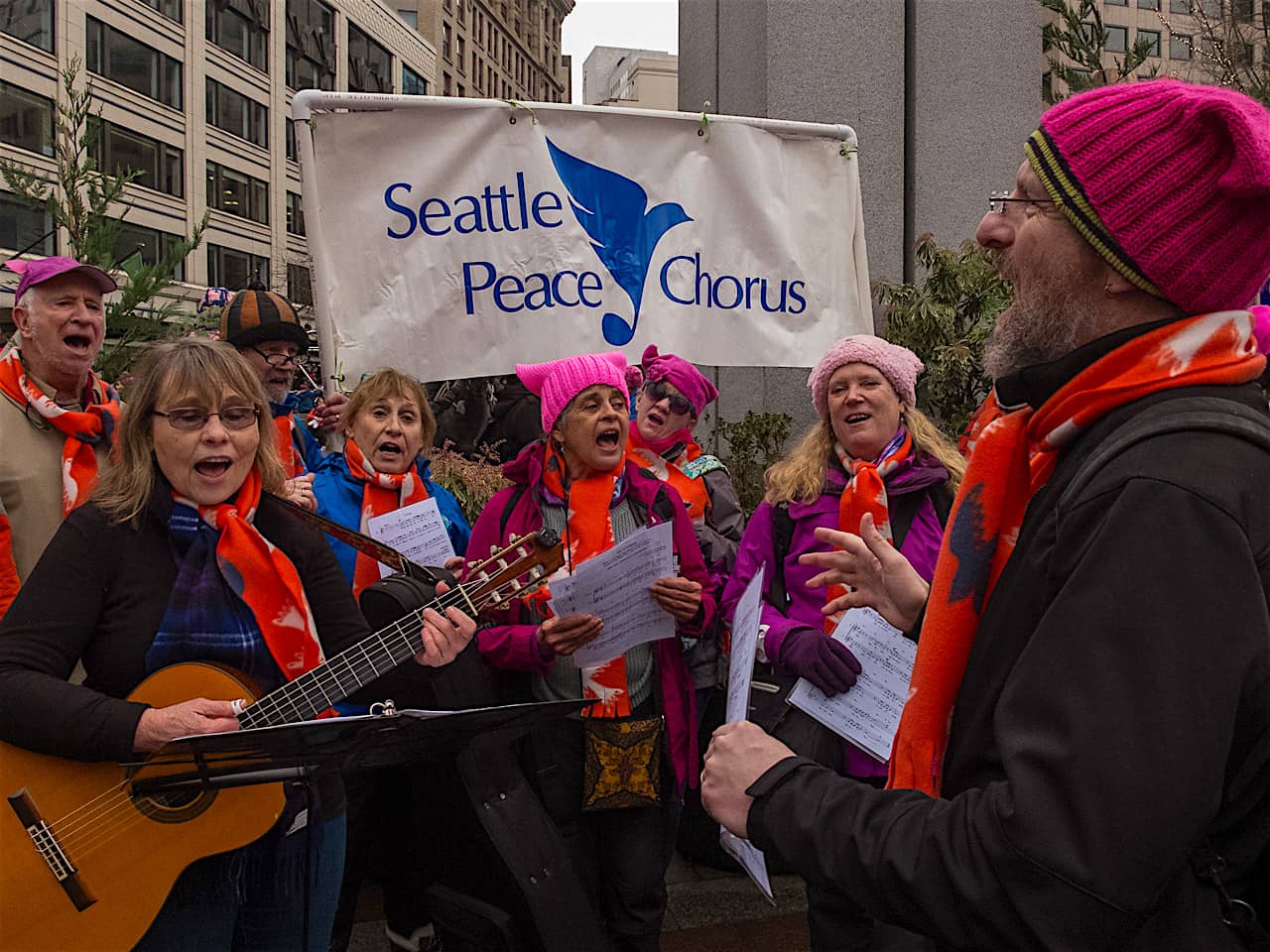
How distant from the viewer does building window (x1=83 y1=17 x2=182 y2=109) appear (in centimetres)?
4153

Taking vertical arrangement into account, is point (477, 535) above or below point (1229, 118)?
below

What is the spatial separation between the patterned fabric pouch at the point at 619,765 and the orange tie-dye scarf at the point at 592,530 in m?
0.06

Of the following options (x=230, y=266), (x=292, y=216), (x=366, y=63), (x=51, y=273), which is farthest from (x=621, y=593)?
(x=366, y=63)

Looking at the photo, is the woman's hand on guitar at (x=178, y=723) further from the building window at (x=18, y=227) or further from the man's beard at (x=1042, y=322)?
the building window at (x=18, y=227)

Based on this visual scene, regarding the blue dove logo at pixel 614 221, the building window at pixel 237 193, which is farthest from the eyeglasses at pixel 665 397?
the building window at pixel 237 193

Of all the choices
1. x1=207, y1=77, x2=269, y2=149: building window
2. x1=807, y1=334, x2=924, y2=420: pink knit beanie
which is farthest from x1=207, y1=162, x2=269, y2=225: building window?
x1=807, y1=334, x2=924, y2=420: pink knit beanie

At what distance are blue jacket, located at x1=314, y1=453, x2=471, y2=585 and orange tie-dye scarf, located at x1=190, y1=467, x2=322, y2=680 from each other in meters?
1.20

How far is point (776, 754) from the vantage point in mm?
1458

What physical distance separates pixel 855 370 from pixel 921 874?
2514mm

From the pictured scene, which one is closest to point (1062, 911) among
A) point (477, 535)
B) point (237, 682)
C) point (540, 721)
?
point (540, 721)

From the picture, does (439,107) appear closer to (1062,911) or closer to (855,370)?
(855,370)

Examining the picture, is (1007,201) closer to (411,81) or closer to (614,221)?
(614,221)

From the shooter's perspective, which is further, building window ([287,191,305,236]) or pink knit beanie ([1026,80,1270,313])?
building window ([287,191,305,236])

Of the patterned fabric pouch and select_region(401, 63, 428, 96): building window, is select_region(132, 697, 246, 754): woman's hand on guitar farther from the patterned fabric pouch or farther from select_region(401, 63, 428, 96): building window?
select_region(401, 63, 428, 96): building window
